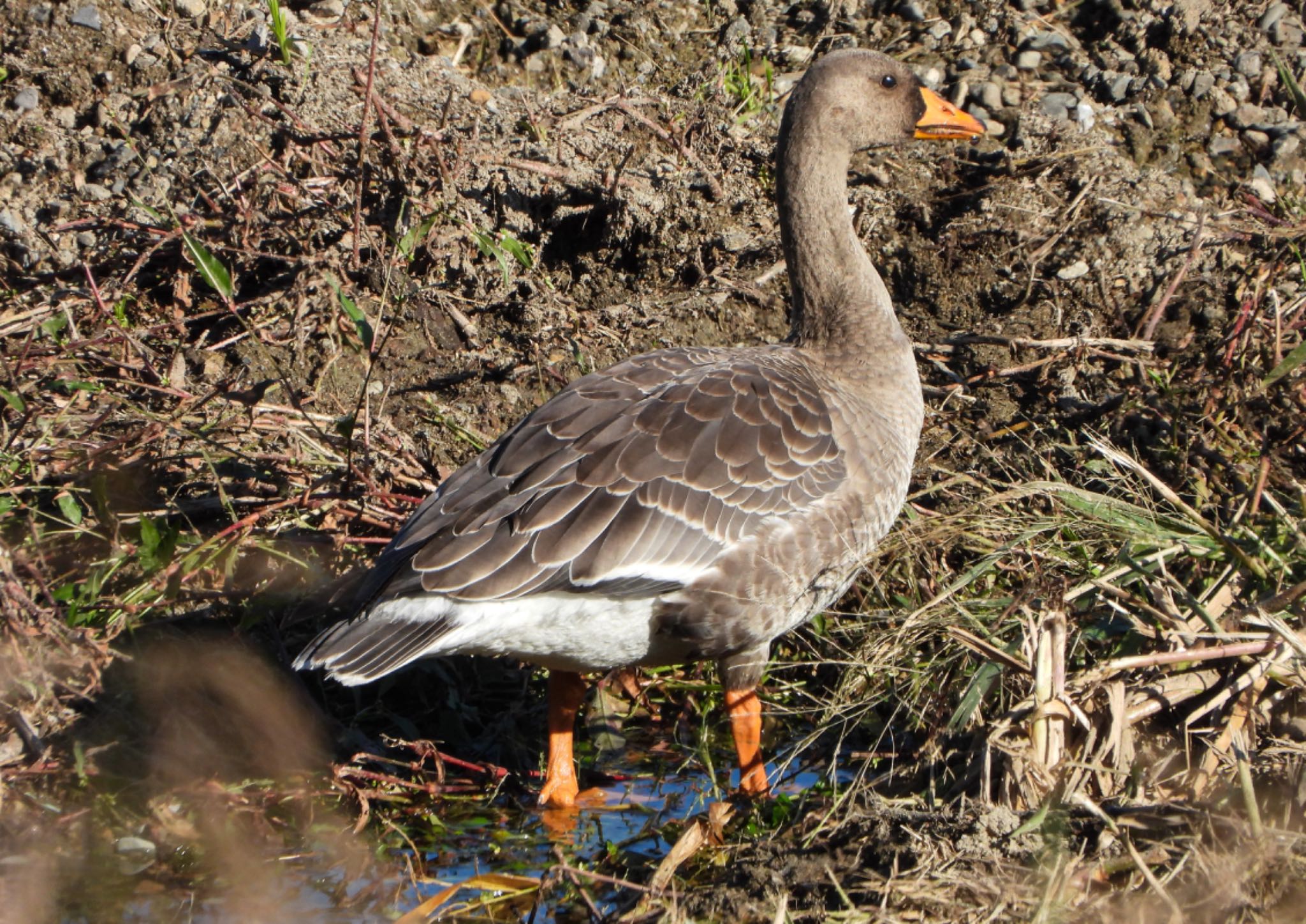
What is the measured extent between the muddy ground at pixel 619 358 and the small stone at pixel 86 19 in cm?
6

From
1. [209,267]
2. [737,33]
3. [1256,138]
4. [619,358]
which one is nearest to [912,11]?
[737,33]

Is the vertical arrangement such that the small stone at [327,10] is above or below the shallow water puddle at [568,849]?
above

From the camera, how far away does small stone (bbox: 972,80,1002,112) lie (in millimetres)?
7078

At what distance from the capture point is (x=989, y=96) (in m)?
7.07

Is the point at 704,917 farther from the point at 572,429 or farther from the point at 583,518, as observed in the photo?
the point at 572,429

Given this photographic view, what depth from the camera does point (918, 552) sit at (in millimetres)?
5184

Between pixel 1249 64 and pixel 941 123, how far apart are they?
2456 mm

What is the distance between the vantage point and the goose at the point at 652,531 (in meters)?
4.13

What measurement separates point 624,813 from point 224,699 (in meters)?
1.57

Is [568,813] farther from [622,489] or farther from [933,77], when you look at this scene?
[933,77]

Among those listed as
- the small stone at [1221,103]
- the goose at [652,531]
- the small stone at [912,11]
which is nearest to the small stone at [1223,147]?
the small stone at [1221,103]

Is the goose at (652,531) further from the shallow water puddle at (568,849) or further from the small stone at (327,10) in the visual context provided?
the small stone at (327,10)

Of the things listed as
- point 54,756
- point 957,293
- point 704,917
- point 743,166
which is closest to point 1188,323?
point 957,293

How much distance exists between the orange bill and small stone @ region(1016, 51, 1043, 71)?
187 cm
